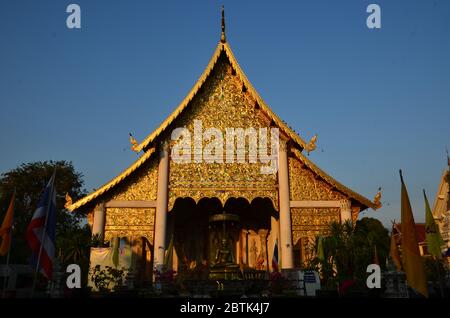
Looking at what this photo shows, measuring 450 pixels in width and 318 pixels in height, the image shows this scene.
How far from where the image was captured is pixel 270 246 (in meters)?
16.8

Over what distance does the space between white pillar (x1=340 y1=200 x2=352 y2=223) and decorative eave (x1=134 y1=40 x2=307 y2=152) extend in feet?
A: 8.17

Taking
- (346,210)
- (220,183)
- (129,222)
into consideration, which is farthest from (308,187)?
(129,222)

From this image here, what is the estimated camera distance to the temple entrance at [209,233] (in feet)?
54.5

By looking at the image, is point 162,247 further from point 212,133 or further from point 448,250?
point 448,250

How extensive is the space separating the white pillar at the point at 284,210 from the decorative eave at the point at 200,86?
0.63m

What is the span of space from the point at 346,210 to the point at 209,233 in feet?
18.4

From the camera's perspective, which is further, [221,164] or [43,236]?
[221,164]

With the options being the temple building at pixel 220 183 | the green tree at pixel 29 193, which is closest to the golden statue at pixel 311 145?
the temple building at pixel 220 183

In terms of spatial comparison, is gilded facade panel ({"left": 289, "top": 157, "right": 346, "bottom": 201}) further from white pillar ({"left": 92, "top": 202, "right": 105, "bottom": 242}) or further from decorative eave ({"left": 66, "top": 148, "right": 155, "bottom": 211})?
white pillar ({"left": 92, "top": 202, "right": 105, "bottom": 242})

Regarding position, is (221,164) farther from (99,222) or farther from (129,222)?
(99,222)

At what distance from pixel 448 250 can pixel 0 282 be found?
1833 centimetres

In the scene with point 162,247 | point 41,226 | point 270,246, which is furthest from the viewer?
point 270,246

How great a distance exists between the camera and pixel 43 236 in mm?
7992
